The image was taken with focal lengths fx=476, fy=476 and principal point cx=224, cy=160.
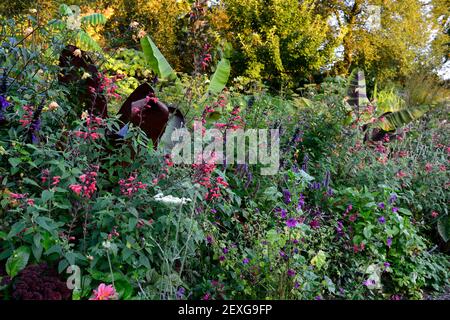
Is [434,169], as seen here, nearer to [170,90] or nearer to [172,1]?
[170,90]

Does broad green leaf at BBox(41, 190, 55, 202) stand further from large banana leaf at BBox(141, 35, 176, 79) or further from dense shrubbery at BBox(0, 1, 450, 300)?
large banana leaf at BBox(141, 35, 176, 79)

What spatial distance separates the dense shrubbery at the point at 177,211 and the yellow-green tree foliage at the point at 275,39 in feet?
27.4

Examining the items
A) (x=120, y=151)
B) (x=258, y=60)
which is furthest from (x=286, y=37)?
(x=120, y=151)

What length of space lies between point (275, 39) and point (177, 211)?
10448 millimetres

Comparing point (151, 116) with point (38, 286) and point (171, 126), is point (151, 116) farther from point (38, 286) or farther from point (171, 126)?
point (38, 286)

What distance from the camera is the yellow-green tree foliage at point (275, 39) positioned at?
41.4 feet

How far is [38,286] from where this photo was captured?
79.7 inches

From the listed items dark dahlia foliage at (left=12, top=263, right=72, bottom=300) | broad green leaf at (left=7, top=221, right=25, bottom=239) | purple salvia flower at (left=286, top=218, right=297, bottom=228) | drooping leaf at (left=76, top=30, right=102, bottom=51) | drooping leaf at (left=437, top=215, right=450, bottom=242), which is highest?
drooping leaf at (left=76, top=30, right=102, bottom=51)

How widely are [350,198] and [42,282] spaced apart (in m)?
2.44

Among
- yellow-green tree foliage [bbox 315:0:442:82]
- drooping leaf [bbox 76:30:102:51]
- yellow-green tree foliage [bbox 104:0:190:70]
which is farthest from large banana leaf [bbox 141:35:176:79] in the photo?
yellow-green tree foliage [bbox 315:0:442:82]

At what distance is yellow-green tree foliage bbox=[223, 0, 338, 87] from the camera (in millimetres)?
12633

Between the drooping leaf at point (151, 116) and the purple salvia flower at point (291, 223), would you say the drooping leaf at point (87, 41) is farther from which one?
the purple salvia flower at point (291, 223)

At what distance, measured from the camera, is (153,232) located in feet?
8.36

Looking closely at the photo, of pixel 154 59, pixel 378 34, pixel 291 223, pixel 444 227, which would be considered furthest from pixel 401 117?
pixel 378 34
